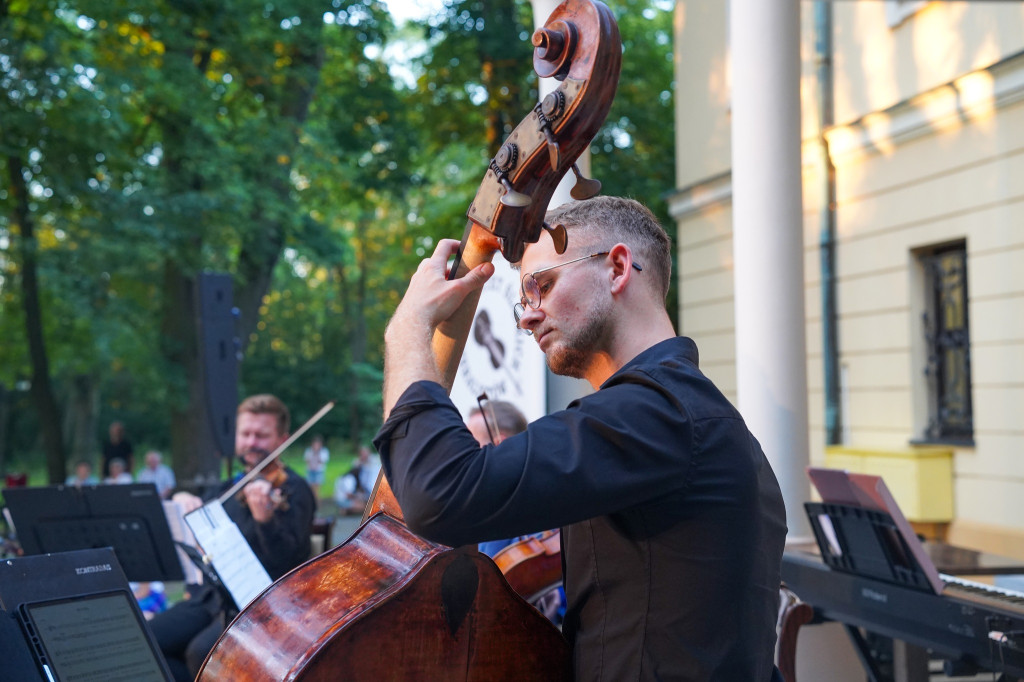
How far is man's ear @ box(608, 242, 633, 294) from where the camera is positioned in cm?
188

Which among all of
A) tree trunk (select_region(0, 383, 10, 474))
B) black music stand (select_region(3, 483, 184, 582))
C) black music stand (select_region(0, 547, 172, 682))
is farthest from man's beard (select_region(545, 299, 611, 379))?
tree trunk (select_region(0, 383, 10, 474))

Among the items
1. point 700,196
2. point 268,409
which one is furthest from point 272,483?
point 700,196

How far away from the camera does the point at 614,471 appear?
161 centimetres

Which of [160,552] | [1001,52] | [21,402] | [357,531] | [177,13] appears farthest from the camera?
[21,402]

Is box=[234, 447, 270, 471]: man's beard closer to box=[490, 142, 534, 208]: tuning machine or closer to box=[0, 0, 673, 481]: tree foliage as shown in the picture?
box=[490, 142, 534, 208]: tuning machine

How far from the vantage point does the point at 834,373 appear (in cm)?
968

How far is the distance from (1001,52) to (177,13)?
1035 cm

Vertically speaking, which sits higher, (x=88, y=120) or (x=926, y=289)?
(x=88, y=120)

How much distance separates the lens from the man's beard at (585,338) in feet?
6.16

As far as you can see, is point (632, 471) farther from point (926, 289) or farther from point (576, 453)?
point (926, 289)

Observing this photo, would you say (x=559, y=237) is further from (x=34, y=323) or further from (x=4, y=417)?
(x=4, y=417)

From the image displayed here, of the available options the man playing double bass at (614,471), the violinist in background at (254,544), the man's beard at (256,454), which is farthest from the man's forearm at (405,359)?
the man's beard at (256,454)

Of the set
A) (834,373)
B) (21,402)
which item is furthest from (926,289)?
(21,402)

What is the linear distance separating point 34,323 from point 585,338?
1313cm
